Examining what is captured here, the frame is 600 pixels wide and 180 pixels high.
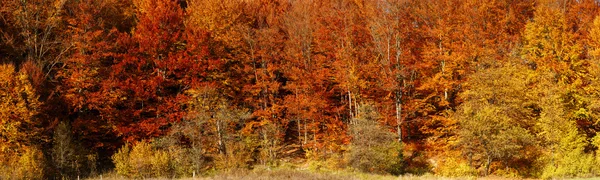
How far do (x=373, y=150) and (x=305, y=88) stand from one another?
34.1 ft

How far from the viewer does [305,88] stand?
37438mm

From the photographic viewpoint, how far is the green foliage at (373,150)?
28891 millimetres

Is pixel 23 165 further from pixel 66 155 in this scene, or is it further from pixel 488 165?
pixel 488 165

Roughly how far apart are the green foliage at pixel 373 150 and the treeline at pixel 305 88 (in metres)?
0.11

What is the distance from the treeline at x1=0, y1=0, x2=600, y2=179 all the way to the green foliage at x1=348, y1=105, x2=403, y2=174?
11 cm

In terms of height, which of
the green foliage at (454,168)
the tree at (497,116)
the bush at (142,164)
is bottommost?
the green foliage at (454,168)

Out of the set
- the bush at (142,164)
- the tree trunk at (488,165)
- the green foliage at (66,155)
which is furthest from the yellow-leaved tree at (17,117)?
the tree trunk at (488,165)

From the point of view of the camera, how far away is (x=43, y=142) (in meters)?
31.1

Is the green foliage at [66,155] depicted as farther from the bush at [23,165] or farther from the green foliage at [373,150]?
the green foliage at [373,150]

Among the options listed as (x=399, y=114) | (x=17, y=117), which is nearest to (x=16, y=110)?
(x=17, y=117)

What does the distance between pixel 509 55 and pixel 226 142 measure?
74.4 ft

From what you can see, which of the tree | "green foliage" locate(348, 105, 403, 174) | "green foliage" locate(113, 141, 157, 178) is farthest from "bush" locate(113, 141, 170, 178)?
the tree

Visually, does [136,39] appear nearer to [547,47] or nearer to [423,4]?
[423,4]

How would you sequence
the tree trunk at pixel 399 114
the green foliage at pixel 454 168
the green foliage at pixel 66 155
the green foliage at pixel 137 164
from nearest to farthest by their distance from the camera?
the green foliage at pixel 137 164 → the green foliage at pixel 66 155 → the green foliage at pixel 454 168 → the tree trunk at pixel 399 114
